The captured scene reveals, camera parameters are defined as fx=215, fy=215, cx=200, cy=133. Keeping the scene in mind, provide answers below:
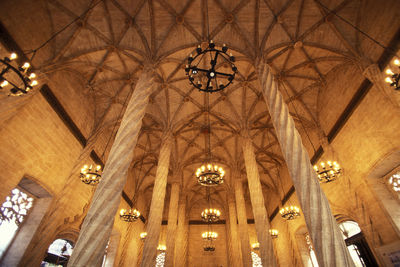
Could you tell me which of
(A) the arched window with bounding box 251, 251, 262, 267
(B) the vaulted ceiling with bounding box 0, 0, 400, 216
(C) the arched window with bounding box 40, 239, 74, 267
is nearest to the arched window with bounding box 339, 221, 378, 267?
(B) the vaulted ceiling with bounding box 0, 0, 400, 216

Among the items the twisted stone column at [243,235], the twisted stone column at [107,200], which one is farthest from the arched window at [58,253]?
the twisted stone column at [243,235]

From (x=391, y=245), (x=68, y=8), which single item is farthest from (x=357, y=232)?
(x=68, y=8)

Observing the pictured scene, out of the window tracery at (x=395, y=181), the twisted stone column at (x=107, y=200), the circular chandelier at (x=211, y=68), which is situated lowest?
the twisted stone column at (x=107, y=200)

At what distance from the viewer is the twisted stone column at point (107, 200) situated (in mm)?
4344

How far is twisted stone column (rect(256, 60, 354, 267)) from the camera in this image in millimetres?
4398

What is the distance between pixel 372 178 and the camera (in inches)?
368

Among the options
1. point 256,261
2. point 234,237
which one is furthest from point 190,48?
point 256,261

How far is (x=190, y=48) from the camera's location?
11.7 meters

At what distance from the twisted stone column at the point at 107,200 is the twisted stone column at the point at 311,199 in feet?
14.9

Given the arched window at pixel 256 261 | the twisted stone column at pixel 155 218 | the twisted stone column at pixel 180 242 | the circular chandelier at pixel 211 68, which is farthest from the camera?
the arched window at pixel 256 261

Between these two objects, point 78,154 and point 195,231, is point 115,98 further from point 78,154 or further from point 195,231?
point 195,231

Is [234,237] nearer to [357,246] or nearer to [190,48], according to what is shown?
[357,246]

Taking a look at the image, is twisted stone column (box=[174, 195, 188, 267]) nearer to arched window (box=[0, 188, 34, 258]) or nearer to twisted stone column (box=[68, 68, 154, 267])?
arched window (box=[0, 188, 34, 258])

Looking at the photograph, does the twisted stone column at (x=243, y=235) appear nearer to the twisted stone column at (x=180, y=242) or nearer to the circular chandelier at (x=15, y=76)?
the twisted stone column at (x=180, y=242)
